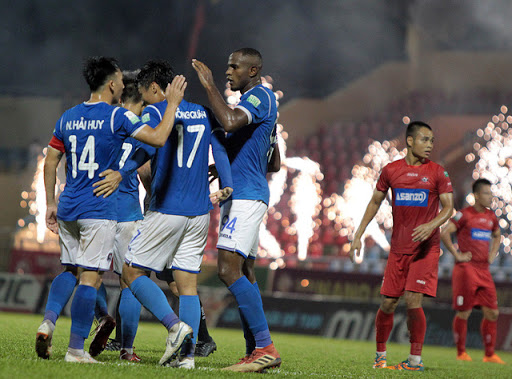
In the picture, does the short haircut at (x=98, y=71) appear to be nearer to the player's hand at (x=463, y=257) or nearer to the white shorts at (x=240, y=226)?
the white shorts at (x=240, y=226)

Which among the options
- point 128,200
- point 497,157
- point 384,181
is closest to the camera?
point 128,200

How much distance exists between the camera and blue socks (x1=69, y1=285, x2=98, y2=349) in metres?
4.67

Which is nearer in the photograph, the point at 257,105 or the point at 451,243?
the point at 257,105

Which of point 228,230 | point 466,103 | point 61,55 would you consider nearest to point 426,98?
point 466,103

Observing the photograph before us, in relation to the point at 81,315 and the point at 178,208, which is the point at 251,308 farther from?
the point at 81,315

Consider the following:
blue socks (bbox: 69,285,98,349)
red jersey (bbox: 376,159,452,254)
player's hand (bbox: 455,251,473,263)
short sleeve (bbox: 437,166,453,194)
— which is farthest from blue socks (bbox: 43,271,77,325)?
player's hand (bbox: 455,251,473,263)

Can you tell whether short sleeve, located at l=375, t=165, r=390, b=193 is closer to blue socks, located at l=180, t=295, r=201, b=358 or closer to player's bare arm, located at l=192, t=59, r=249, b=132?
player's bare arm, located at l=192, t=59, r=249, b=132

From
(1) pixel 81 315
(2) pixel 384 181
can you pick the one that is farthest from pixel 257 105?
(2) pixel 384 181

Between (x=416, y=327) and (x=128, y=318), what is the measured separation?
2746mm

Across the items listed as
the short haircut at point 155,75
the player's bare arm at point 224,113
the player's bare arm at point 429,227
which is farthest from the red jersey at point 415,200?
the short haircut at point 155,75

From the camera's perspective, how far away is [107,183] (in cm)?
472

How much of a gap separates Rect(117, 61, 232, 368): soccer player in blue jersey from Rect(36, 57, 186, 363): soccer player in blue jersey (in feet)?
0.60

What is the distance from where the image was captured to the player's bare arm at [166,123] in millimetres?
4551

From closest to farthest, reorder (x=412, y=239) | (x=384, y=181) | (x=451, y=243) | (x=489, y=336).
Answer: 1. (x=412, y=239)
2. (x=384, y=181)
3. (x=451, y=243)
4. (x=489, y=336)
